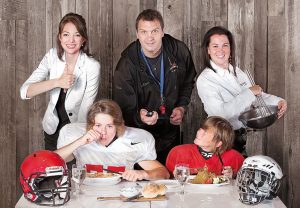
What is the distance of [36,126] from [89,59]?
3.54 ft

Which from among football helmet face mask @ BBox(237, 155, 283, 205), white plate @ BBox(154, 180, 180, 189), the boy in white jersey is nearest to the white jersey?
the boy in white jersey

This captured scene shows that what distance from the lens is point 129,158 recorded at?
408 centimetres

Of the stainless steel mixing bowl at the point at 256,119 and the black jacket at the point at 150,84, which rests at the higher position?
the black jacket at the point at 150,84

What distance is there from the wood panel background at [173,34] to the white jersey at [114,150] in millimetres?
1266

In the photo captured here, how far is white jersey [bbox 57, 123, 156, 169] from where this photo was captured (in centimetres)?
407

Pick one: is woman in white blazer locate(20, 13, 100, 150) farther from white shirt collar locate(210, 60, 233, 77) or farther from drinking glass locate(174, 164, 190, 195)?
drinking glass locate(174, 164, 190, 195)

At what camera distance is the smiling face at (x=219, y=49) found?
440cm

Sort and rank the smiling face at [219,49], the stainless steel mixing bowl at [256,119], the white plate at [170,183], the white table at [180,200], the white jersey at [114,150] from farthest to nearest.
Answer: the smiling face at [219,49]
the stainless steel mixing bowl at [256,119]
the white jersey at [114,150]
the white plate at [170,183]
the white table at [180,200]

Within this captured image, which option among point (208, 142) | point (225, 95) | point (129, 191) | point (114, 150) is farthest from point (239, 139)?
point (129, 191)

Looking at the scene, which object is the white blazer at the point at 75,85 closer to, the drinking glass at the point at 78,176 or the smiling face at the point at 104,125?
the smiling face at the point at 104,125

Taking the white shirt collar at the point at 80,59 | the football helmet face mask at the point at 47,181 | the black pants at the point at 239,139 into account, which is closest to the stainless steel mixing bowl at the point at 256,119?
the black pants at the point at 239,139

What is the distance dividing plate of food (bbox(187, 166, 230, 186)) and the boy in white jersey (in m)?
0.33

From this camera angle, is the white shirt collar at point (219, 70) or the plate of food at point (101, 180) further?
the white shirt collar at point (219, 70)

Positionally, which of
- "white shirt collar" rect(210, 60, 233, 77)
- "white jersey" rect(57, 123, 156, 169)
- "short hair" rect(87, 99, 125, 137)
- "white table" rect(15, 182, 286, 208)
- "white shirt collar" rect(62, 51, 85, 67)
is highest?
"white shirt collar" rect(62, 51, 85, 67)
